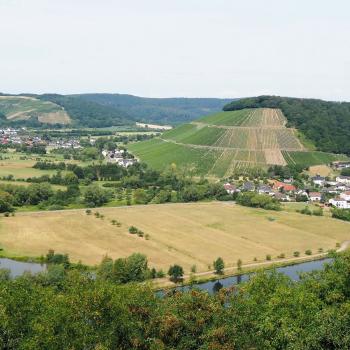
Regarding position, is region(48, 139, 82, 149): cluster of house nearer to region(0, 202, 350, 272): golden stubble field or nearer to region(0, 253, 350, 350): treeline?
region(0, 202, 350, 272): golden stubble field

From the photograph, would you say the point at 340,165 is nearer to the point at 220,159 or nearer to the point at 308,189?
the point at 308,189

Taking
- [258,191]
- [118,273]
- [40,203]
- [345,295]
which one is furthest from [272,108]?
[345,295]

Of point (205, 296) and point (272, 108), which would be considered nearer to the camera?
point (205, 296)

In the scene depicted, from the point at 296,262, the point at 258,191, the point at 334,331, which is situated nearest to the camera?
the point at 334,331

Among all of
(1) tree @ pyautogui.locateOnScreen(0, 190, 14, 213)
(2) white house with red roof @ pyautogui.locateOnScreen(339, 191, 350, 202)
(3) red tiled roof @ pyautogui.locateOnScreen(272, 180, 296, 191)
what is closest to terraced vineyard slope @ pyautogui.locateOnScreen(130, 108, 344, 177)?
(3) red tiled roof @ pyautogui.locateOnScreen(272, 180, 296, 191)

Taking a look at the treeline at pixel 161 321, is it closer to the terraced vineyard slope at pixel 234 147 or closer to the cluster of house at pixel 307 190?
the cluster of house at pixel 307 190

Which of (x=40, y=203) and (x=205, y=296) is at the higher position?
(x=205, y=296)

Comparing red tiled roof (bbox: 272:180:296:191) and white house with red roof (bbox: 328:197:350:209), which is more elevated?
red tiled roof (bbox: 272:180:296:191)

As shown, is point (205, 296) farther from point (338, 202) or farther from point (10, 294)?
point (338, 202)
